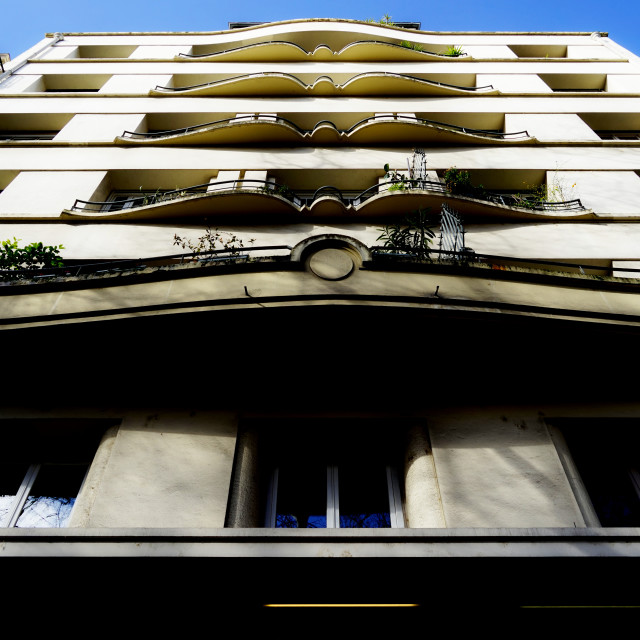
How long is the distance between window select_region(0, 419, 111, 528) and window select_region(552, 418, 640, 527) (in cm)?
548

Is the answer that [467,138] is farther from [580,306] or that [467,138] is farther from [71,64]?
[71,64]

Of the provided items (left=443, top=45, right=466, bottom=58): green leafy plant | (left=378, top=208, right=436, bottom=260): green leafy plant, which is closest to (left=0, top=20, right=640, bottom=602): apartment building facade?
(left=378, top=208, right=436, bottom=260): green leafy plant

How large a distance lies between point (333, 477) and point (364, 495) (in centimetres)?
40

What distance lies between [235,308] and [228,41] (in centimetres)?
2017

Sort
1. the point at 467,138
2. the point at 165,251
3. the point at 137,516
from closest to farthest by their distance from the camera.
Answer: the point at 137,516 → the point at 165,251 → the point at 467,138

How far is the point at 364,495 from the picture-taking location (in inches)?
240

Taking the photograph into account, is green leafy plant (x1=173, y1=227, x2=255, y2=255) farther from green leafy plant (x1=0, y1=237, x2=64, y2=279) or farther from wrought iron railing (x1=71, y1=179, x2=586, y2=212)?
green leafy plant (x1=0, y1=237, x2=64, y2=279)

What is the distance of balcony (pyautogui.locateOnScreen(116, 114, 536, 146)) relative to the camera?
14.5m

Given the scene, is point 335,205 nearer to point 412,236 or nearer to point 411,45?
point 412,236

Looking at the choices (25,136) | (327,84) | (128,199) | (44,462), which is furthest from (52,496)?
(327,84)

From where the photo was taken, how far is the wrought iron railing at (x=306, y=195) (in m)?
12.0
